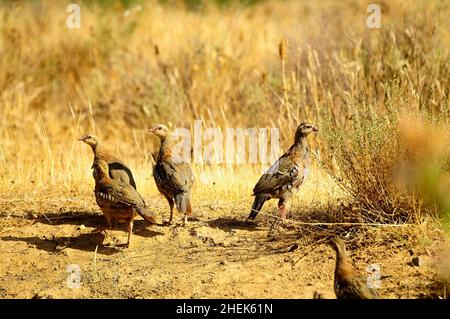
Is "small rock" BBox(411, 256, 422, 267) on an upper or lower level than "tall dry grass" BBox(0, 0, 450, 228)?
lower

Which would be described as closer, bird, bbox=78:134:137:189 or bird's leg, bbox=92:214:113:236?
bird's leg, bbox=92:214:113:236

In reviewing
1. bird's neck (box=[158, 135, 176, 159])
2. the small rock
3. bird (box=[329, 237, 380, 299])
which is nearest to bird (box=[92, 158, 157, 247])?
bird's neck (box=[158, 135, 176, 159])

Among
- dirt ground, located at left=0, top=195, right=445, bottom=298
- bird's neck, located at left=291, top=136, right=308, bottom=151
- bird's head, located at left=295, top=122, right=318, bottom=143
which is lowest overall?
dirt ground, located at left=0, top=195, right=445, bottom=298

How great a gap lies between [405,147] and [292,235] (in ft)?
4.74

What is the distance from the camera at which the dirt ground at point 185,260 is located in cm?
720

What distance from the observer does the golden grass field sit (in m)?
7.55

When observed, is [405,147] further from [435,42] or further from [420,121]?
[435,42]

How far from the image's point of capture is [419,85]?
11.3 m

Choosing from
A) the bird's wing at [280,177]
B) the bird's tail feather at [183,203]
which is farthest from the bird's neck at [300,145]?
the bird's tail feather at [183,203]

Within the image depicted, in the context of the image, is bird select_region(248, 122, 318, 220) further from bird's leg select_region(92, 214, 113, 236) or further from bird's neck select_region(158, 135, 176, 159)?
bird's leg select_region(92, 214, 113, 236)

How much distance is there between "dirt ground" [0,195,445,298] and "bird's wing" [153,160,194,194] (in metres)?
0.42

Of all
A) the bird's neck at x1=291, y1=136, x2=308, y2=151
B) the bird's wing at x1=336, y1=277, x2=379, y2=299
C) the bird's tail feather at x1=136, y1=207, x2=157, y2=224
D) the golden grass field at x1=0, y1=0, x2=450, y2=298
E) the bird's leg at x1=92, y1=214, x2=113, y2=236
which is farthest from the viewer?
the bird's neck at x1=291, y1=136, x2=308, y2=151

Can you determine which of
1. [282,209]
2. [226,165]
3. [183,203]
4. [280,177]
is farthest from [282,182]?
[226,165]
